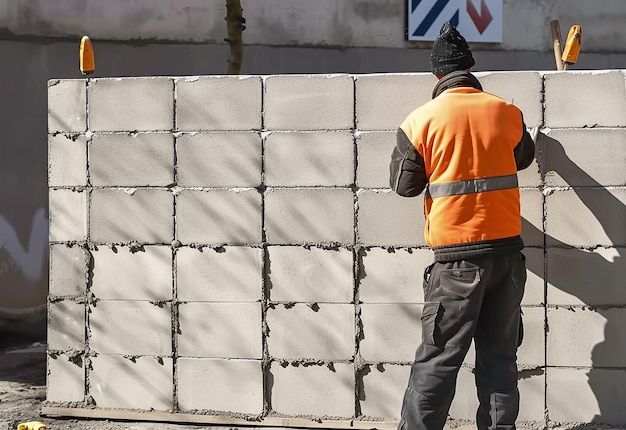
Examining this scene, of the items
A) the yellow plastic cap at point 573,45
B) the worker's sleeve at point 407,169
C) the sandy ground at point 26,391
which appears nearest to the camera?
the worker's sleeve at point 407,169

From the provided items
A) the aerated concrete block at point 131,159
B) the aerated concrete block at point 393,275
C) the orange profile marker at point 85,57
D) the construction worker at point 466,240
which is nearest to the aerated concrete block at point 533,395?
the construction worker at point 466,240

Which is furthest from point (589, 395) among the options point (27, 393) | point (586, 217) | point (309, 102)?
point (27, 393)

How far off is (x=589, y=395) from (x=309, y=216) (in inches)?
65.7

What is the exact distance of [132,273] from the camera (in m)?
4.14

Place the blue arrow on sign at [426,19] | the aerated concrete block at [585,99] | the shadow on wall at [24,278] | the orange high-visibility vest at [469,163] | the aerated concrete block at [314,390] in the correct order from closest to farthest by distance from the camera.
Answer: the orange high-visibility vest at [469,163]
the aerated concrete block at [585,99]
the aerated concrete block at [314,390]
the shadow on wall at [24,278]
the blue arrow on sign at [426,19]

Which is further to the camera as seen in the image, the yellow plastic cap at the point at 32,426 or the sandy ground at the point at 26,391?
the sandy ground at the point at 26,391

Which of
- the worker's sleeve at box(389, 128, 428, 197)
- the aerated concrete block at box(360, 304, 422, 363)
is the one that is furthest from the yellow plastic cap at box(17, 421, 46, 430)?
the worker's sleeve at box(389, 128, 428, 197)

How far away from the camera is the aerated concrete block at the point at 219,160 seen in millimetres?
4031

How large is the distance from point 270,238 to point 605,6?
13.9 feet

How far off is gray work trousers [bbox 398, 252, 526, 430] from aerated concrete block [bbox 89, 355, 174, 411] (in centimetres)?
141

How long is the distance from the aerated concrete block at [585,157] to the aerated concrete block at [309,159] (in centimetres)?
→ 101

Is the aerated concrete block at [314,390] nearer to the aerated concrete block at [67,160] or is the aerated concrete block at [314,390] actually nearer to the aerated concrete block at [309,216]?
the aerated concrete block at [309,216]

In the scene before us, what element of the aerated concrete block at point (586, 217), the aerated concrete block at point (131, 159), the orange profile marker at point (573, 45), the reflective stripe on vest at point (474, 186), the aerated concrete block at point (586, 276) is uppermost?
the orange profile marker at point (573, 45)

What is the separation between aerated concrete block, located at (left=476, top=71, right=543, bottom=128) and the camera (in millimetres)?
3816
